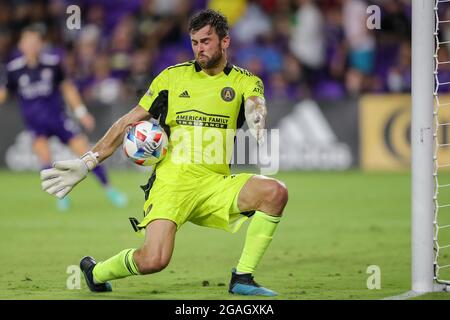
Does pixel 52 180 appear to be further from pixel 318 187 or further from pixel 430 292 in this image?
pixel 318 187

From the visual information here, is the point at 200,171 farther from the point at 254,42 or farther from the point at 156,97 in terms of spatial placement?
the point at 254,42

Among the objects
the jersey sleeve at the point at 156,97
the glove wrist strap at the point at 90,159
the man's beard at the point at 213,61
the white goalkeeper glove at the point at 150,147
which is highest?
the man's beard at the point at 213,61

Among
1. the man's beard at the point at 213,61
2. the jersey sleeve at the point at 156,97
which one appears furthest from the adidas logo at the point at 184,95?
the man's beard at the point at 213,61

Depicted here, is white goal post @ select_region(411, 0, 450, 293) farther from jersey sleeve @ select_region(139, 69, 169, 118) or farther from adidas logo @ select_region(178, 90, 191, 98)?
jersey sleeve @ select_region(139, 69, 169, 118)

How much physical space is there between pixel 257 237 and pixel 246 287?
355 mm

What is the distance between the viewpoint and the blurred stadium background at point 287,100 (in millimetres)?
10977

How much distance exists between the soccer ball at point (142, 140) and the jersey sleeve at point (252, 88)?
2.15ft

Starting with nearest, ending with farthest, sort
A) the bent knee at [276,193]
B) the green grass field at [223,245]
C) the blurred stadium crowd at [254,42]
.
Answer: the bent knee at [276,193] → the green grass field at [223,245] → the blurred stadium crowd at [254,42]

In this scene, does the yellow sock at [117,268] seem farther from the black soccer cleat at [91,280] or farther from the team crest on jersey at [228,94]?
the team crest on jersey at [228,94]

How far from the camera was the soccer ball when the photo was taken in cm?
648

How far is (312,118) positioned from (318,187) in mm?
2089

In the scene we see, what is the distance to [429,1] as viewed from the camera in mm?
6262

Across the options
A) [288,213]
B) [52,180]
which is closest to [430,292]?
[52,180]

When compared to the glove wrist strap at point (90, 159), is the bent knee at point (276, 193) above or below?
below
